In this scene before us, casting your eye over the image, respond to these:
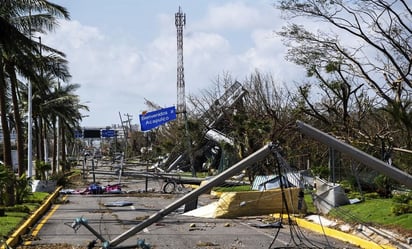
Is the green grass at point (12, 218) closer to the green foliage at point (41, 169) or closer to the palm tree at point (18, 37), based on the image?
the palm tree at point (18, 37)

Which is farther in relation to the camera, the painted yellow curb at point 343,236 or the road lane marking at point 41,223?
the road lane marking at point 41,223

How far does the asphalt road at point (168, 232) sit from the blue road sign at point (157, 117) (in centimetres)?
1577

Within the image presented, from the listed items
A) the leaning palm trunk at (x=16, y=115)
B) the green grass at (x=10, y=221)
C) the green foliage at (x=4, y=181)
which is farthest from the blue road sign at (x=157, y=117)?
the green grass at (x=10, y=221)

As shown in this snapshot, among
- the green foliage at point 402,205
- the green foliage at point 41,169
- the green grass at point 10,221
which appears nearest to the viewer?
the green grass at point 10,221

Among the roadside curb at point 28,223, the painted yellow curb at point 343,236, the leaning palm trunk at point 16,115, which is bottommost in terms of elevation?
the painted yellow curb at point 343,236

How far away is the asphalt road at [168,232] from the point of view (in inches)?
526

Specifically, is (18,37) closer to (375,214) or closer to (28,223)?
(28,223)

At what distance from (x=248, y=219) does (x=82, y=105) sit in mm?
48152

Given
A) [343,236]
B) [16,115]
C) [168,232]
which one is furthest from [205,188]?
[16,115]

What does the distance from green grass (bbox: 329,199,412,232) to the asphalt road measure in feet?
3.99

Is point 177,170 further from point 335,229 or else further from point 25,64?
point 335,229

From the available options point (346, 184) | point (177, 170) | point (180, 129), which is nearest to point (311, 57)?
point (346, 184)

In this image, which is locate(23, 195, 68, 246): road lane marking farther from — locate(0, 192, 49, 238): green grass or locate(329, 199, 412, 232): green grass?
locate(329, 199, 412, 232): green grass

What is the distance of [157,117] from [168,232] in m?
24.6
